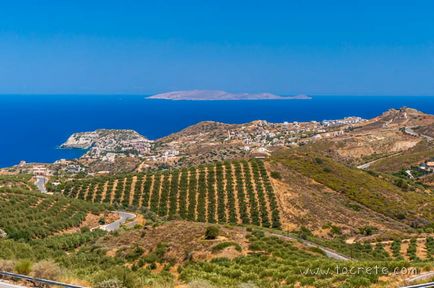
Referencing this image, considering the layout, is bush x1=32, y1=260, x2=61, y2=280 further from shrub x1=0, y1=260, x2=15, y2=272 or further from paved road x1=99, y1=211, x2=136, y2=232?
paved road x1=99, y1=211, x2=136, y2=232

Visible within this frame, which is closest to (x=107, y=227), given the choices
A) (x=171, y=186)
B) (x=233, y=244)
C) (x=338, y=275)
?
(x=233, y=244)

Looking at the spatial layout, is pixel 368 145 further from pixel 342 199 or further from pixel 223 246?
pixel 223 246

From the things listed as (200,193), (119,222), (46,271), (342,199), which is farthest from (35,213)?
(342,199)

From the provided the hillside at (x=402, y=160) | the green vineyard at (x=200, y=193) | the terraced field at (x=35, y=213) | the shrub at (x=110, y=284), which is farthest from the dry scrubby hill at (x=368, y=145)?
the shrub at (x=110, y=284)

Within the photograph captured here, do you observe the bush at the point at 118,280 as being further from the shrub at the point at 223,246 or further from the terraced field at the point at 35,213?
the terraced field at the point at 35,213

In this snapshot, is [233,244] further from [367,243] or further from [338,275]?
[367,243]

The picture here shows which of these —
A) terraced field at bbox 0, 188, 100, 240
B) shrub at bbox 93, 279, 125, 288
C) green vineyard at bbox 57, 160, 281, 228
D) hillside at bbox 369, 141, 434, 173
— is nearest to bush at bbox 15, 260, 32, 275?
shrub at bbox 93, 279, 125, 288
